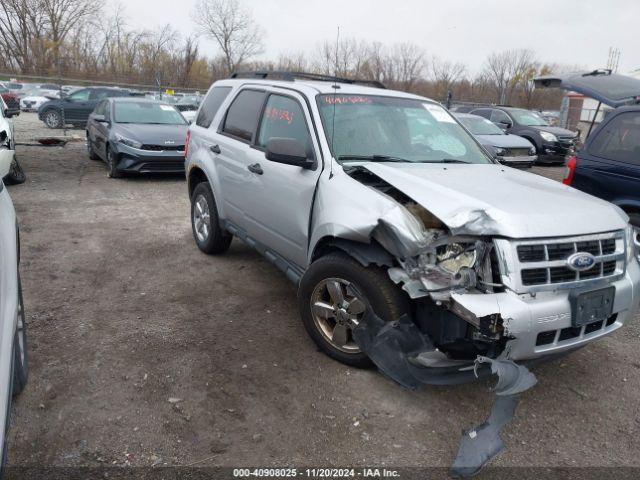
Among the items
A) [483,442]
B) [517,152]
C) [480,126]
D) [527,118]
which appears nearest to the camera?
[483,442]

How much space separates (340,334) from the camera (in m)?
3.32

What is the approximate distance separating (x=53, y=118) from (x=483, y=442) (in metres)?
20.2

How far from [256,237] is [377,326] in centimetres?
178

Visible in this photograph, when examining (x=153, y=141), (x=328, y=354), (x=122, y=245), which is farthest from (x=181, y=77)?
(x=328, y=354)

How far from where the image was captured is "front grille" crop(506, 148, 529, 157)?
39.9ft

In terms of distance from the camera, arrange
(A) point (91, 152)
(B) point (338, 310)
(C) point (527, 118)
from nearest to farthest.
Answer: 1. (B) point (338, 310)
2. (A) point (91, 152)
3. (C) point (527, 118)

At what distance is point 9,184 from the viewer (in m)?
8.56

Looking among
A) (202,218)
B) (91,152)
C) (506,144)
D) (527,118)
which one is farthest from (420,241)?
(527,118)

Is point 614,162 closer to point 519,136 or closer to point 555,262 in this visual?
point 555,262

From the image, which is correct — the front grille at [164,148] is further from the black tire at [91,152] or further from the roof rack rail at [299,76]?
the roof rack rail at [299,76]

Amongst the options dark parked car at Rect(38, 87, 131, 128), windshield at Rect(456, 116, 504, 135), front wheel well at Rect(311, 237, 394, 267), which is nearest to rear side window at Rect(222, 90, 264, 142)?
front wheel well at Rect(311, 237, 394, 267)

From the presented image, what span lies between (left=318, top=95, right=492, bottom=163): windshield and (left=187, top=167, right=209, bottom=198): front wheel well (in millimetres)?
2026

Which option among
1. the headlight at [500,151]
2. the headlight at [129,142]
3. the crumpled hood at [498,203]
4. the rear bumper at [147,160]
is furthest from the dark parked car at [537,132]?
the crumpled hood at [498,203]

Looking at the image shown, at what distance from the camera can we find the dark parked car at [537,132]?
14.2m
